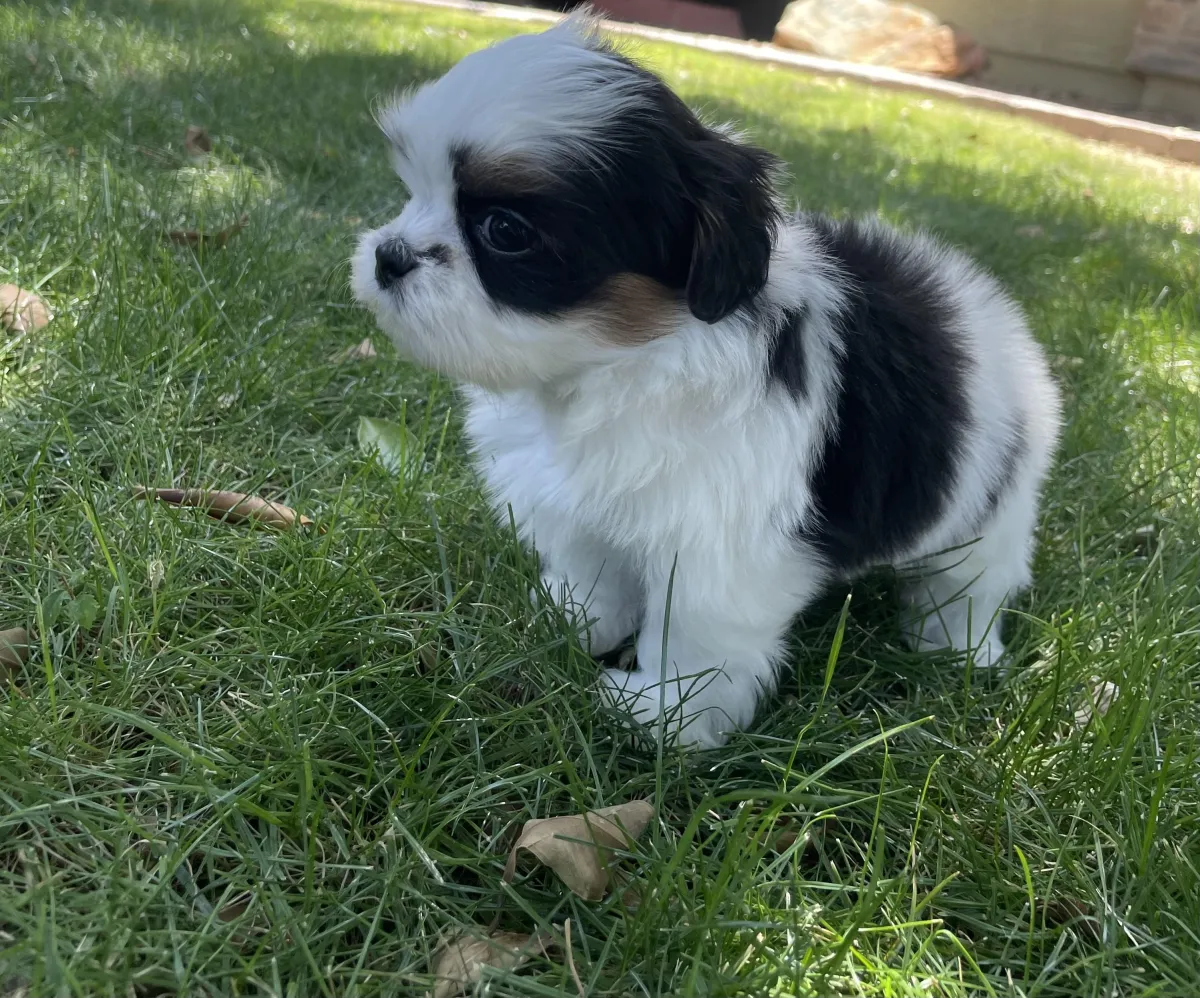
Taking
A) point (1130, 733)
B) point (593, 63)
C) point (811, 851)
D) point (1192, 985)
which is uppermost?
point (593, 63)

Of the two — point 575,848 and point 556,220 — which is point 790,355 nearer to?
point 556,220

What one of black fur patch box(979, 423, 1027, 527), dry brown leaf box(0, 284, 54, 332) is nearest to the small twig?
black fur patch box(979, 423, 1027, 527)

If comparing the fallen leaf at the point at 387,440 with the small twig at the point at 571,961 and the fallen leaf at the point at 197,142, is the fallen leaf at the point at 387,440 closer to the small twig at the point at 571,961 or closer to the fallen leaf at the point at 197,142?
the small twig at the point at 571,961

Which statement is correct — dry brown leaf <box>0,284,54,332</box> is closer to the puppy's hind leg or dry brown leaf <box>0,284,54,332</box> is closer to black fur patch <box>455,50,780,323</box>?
black fur patch <box>455,50,780,323</box>

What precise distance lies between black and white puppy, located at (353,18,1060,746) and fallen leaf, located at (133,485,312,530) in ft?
1.83

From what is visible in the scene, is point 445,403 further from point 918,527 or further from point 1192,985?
point 1192,985

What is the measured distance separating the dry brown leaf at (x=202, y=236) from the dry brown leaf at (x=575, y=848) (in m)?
2.71

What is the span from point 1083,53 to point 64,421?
1993cm

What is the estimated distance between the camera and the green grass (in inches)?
60.7

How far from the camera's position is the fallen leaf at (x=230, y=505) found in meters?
2.46

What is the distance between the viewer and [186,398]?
9.25 ft

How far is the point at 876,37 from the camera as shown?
56.5 ft

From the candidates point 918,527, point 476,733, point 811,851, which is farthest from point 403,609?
point 918,527

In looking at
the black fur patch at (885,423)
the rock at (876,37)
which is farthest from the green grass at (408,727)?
the rock at (876,37)
